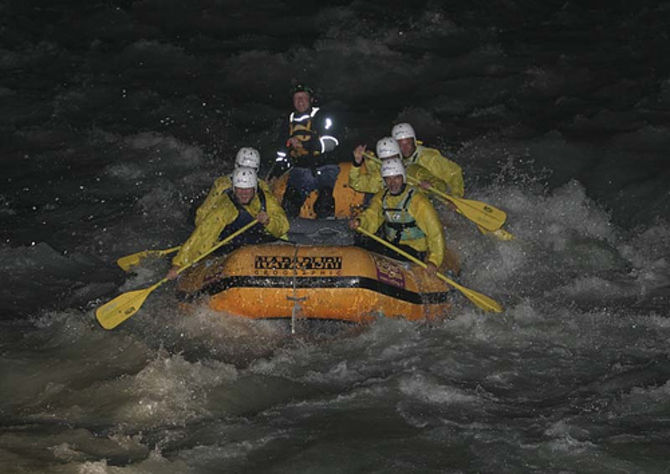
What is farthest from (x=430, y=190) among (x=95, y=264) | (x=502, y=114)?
(x=502, y=114)

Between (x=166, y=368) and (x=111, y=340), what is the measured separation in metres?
0.86

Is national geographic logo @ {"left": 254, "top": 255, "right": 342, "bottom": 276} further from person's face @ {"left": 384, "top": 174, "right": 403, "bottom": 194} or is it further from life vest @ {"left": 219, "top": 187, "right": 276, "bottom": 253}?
person's face @ {"left": 384, "top": 174, "right": 403, "bottom": 194}

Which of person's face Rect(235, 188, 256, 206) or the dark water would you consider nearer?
the dark water

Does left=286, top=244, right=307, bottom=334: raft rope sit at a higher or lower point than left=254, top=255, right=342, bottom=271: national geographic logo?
lower

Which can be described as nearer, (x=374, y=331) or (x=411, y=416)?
(x=411, y=416)

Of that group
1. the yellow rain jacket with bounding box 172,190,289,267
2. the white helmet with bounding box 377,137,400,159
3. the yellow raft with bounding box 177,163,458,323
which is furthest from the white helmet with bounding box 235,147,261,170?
the white helmet with bounding box 377,137,400,159

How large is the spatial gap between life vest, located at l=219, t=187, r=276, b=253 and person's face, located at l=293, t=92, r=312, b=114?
1813mm

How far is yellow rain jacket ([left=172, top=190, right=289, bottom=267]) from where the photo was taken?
7832mm

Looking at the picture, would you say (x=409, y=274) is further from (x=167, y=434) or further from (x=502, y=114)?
(x=502, y=114)

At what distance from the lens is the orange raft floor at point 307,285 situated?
742cm

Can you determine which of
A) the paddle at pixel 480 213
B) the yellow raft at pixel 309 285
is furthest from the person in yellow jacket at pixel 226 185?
the paddle at pixel 480 213

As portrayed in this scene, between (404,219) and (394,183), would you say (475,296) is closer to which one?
(404,219)

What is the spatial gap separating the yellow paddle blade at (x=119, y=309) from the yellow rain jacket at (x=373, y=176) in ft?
7.59

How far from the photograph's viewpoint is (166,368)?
6.87 m
